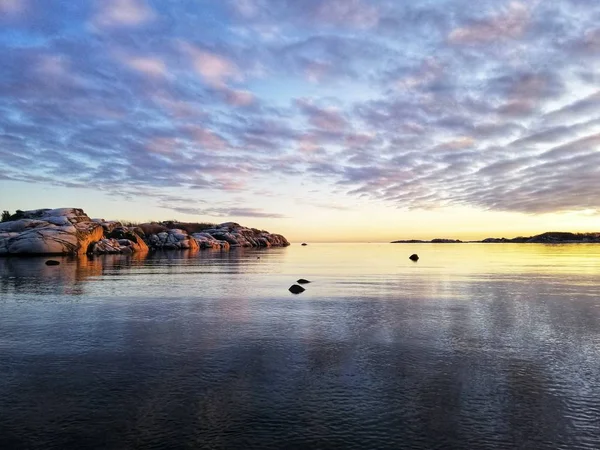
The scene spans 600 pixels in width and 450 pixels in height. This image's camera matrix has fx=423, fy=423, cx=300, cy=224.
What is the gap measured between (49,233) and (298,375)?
65283 mm

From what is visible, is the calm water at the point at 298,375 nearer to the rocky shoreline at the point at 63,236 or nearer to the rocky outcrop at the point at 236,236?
the rocky shoreline at the point at 63,236

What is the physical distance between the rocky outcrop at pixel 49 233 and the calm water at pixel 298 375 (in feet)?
160

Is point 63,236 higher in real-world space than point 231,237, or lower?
lower

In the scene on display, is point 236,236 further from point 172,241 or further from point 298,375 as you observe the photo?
point 298,375

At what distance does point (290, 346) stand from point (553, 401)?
663 cm

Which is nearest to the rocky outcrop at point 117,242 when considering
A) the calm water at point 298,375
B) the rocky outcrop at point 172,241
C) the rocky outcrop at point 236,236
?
the rocky outcrop at point 172,241

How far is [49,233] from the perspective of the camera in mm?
63188

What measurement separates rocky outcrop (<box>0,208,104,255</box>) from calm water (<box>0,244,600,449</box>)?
48.9 m

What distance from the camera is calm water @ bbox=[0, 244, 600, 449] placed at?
22.2ft

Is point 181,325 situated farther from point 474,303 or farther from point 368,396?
point 474,303

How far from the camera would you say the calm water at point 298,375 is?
6.77m

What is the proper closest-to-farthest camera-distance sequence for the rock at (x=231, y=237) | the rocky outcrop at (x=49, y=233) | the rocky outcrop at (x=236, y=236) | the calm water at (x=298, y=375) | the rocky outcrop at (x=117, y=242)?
the calm water at (x=298, y=375) → the rocky outcrop at (x=49, y=233) → the rocky outcrop at (x=117, y=242) → the rock at (x=231, y=237) → the rocky outcrop at (x=236, y=236)

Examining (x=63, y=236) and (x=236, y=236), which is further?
(x=236, y=236)

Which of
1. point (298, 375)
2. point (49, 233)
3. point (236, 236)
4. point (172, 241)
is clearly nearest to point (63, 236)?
point (49, 233)
